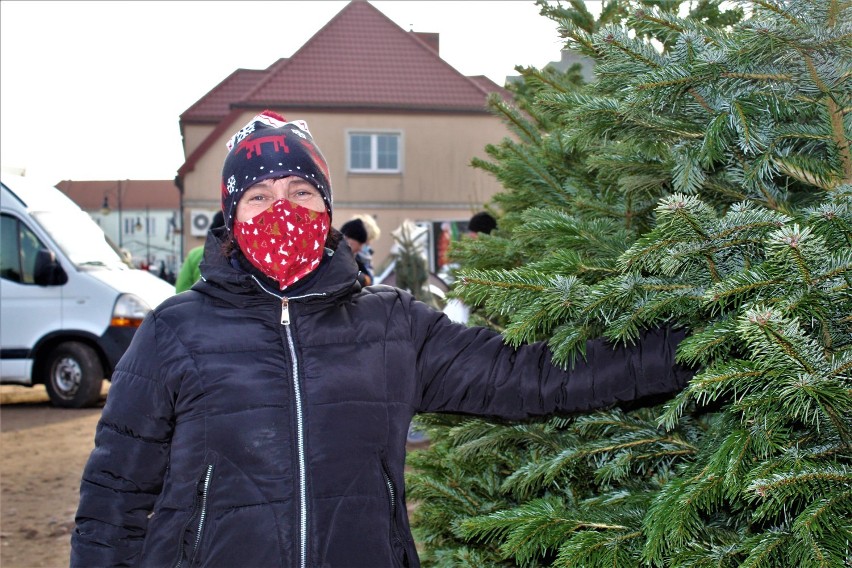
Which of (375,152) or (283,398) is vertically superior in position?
(375,152)

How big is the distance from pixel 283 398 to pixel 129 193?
294 ft

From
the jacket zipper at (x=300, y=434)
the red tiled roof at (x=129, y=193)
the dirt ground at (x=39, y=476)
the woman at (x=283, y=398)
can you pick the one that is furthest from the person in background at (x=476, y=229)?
the red tiled roof at (x=129, y=193)

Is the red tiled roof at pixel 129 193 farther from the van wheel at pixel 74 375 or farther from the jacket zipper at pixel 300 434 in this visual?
the jacket zipper at pixel 300 434

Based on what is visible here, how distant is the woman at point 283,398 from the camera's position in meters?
2.02

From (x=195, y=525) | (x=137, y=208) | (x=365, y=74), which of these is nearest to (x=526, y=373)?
(x=195, y=525)

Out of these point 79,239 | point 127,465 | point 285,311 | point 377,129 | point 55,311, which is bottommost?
point 55,311

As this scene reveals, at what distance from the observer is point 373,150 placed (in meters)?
27.5

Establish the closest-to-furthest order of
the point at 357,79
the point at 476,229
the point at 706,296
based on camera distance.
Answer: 1. the point at 706,296
2. the point at 476,229
3. the point at 357,79

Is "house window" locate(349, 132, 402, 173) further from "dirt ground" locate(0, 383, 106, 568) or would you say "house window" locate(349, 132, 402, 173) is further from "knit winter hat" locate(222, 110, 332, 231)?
"knit winter hat" locate(222, 110, 332, 231)

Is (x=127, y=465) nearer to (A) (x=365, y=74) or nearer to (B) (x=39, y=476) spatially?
(B) (x=39, y=476)

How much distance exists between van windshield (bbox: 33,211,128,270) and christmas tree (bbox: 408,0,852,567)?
10253mm

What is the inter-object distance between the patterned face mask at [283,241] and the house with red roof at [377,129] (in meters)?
24.5

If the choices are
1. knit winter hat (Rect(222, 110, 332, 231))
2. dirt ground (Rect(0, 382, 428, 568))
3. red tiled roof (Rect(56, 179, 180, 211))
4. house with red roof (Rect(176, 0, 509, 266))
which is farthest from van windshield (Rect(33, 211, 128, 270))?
red tiled roof (Rect(56, 179, 180, 211))

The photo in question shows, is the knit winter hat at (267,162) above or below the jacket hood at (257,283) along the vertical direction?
above
